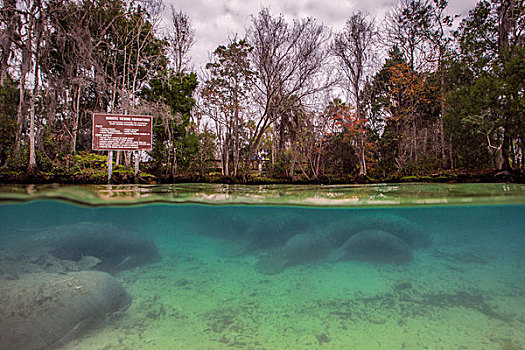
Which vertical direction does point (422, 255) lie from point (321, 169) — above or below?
below

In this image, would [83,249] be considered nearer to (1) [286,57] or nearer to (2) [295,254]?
(2) [295,254]

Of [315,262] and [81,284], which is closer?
[81,284]

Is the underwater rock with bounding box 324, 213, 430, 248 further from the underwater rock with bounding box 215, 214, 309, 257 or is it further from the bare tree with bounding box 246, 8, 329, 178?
the bare tree with bounding box 246, 8, 329, 178

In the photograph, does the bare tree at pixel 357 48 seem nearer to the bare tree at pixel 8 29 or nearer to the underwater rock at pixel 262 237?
the underwater rock at pixel 262 237

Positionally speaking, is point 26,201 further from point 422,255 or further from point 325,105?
point 325,105

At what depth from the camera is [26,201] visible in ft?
29.2

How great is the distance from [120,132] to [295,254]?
8.80 meters

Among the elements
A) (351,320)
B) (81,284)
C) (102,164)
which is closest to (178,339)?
(81,284)

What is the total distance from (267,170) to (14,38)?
52.9 ft

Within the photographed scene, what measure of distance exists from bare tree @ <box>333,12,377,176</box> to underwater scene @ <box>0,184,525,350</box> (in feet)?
23.2

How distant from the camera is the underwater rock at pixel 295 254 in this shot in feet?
23.1

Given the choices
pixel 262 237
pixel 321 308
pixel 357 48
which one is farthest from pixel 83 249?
pixel 357 48

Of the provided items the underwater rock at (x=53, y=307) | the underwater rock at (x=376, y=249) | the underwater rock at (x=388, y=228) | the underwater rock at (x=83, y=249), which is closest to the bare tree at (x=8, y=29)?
the underwater rock at (x=83, y=249)

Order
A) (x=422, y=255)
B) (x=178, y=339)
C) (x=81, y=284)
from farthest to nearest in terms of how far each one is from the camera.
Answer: (x=422, y=255) → (x=81, y=284) → (x=178, y=339)
